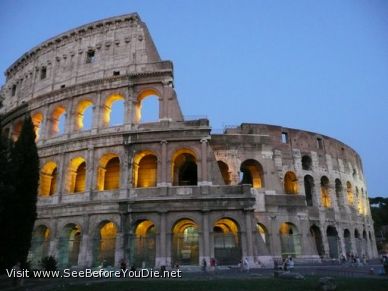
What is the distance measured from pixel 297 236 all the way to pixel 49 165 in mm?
18884

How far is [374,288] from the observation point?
454 inches

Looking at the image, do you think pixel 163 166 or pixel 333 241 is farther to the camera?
pixel 333 241

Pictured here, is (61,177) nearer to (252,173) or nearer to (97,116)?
(97,116)

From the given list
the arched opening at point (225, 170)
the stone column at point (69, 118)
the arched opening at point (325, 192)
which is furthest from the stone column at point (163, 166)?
the arched opening at point (325, 192)

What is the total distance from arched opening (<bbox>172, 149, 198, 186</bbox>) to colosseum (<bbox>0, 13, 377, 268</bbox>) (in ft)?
0.32

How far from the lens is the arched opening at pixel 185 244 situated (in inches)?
829

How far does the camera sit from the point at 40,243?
2341 cm

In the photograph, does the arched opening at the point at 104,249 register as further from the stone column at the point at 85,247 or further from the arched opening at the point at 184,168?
the arched opening at the point at 184,168

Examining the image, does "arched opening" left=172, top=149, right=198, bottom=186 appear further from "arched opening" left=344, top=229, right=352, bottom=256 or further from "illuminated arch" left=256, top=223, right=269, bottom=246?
"arched opening" left=344, top=229, right=352, bottom=256

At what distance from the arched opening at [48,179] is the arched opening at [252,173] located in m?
14.0

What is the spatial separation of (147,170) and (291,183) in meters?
12.7

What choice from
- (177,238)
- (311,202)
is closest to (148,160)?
(177,238)

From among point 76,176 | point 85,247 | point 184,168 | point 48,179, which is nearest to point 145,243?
point 85,247

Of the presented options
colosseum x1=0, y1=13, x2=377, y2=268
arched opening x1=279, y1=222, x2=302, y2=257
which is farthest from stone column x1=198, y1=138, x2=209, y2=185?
arched opening x1=279, y1=222, x2=302, y2=257
